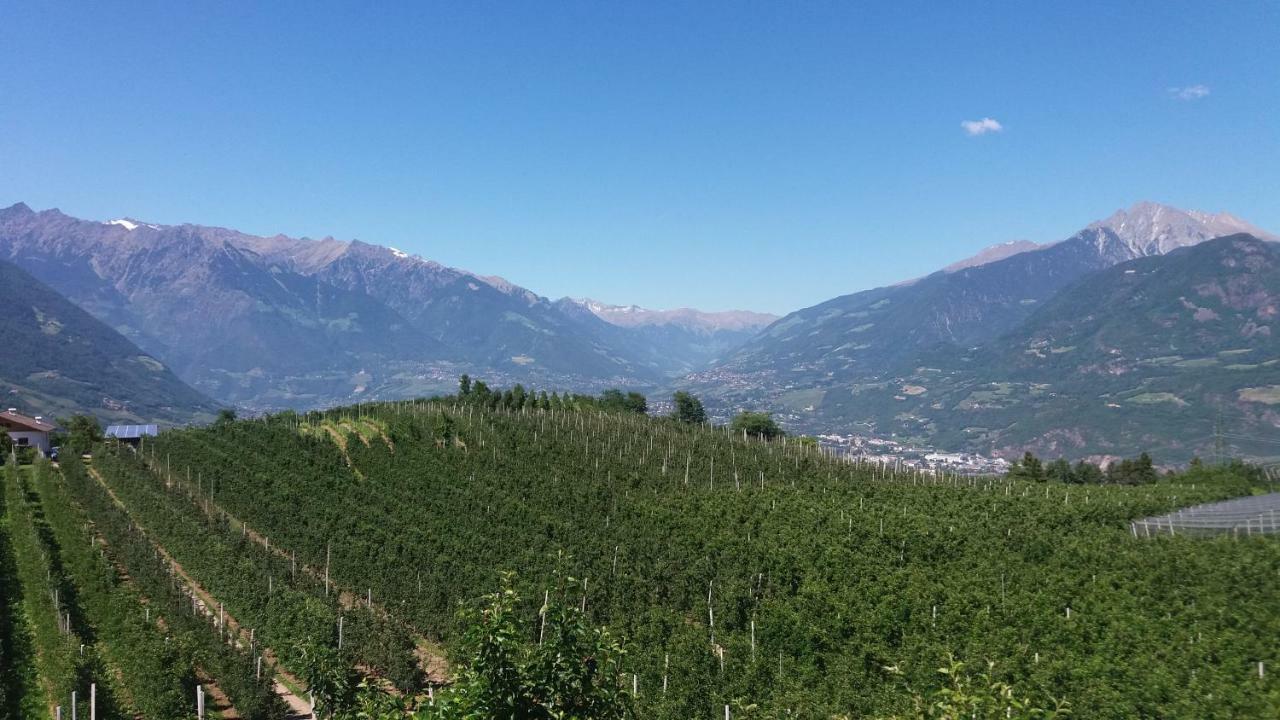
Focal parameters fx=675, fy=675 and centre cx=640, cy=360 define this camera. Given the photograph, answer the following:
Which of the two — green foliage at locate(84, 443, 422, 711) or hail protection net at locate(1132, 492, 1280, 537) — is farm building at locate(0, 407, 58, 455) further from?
hail protection net at locate(1132, 492, 1280, 537)

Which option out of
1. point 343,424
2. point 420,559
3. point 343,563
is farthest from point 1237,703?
point 343,424

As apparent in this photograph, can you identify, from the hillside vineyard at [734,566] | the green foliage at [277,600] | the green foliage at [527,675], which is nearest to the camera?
the green foliage at [527,675]

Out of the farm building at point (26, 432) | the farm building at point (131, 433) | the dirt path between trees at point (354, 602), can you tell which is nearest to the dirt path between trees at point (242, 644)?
the dirt path between trees at point (354, 602)

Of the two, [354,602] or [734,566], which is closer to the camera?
[734,566]

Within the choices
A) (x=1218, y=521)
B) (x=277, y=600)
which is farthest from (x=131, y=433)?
(x=1218, y=521)

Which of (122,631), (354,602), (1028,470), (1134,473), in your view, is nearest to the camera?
(122,631)

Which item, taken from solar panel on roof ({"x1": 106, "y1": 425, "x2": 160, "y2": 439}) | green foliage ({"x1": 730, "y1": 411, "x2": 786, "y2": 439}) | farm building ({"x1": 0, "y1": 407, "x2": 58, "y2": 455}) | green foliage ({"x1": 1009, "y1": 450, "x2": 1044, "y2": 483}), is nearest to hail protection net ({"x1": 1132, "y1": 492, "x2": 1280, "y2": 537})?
green foliage ({"x1": 1009, "y1": 450, "x2": 1044, "y2": 483})

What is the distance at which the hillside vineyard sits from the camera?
1642 centimetres

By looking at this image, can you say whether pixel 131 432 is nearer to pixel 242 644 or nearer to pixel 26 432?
pixel 26 432

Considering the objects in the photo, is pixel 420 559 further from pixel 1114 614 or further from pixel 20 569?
pixel 1114 614

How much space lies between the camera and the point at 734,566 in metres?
26.0

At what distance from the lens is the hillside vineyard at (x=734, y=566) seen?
1642cm

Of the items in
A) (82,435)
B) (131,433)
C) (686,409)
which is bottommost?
(131,433)

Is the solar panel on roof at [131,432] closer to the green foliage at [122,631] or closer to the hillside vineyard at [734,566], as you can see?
the hillside vineyard at [734,566]
